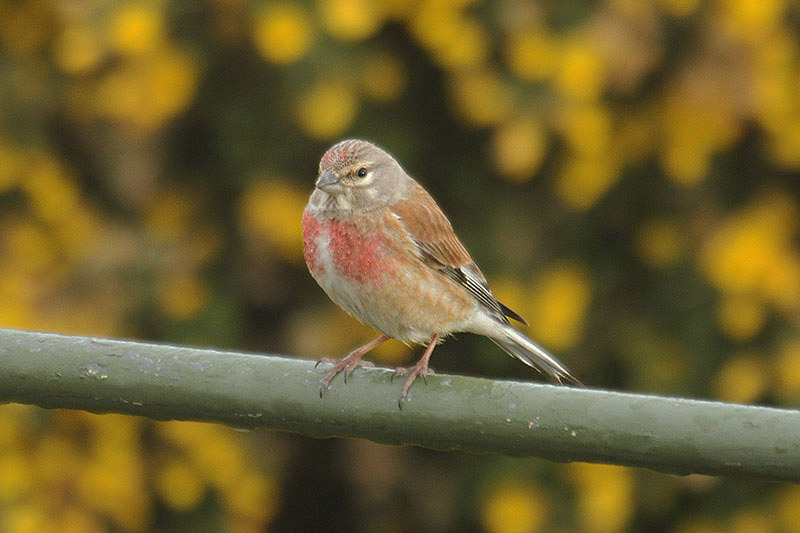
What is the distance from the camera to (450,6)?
12.9ft

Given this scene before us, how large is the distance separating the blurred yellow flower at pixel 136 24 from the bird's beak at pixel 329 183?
900mm

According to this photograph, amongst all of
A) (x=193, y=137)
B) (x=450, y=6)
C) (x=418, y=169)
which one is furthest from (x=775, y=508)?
(x=193, y=137)

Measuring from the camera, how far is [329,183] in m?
3.53

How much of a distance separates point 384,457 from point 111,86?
1683mm

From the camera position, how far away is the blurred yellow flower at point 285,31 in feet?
12.8

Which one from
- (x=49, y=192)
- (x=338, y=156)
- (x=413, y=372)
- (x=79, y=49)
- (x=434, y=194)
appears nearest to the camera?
(x=413, y=372)

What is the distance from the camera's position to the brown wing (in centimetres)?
371

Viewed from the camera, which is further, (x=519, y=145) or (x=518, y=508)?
(x=518, y=508)

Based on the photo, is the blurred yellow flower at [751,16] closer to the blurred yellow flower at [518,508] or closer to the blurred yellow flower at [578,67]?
the blurred yellow flower at [578,67]

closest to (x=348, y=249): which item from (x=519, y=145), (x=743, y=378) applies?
(x=519, y=145)

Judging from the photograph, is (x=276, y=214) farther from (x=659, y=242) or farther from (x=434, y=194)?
(x=659, y=242)

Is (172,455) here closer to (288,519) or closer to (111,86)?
(288,519)

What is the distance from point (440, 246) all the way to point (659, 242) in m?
0.93

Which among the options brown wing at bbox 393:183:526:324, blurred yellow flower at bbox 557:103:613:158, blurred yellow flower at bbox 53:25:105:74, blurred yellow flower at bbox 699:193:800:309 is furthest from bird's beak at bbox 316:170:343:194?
blurred yellow flower at bbox 699:193:800:309
